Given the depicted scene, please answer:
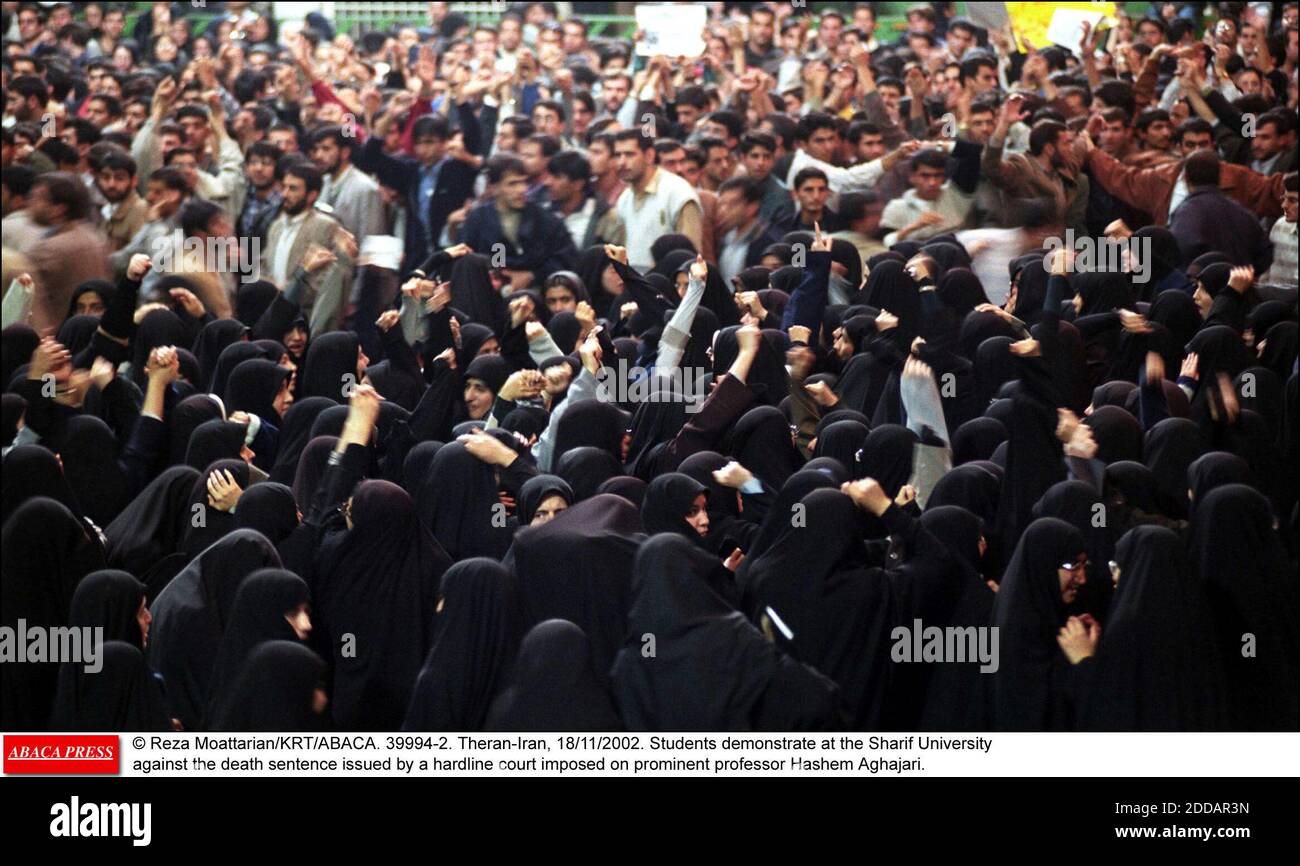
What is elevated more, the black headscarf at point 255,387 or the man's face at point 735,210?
the man's face at point 735,210

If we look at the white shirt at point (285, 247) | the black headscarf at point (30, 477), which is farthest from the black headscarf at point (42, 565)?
the white shirt at point (285, 247)

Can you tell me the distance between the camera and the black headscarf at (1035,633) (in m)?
4.42

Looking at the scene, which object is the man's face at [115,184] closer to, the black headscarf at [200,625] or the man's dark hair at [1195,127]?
the black headscarf at [200,625]

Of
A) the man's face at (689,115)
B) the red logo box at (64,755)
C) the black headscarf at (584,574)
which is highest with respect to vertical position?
the man's face at (689,115)

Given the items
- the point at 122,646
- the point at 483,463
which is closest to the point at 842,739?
the point at 483,463

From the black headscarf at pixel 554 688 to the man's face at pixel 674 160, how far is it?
493 centimetres

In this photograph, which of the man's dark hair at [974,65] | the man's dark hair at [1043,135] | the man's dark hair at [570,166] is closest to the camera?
the man's dark hair at [1043,135]

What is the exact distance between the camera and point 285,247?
7.92m

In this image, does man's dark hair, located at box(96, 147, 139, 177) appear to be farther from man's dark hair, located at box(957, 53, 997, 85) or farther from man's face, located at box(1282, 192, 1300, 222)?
man's face, located at box(1282, 192, 1300, 222)

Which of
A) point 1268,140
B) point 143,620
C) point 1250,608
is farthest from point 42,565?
point 1268,140

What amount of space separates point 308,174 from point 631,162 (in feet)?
4.92

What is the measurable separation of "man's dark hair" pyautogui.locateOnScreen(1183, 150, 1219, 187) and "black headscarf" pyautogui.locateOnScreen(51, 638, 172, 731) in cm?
515

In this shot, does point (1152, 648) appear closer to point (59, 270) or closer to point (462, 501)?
point (462, 501)

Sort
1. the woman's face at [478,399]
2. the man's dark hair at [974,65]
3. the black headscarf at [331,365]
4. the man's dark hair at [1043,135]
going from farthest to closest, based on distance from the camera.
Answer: the man's dark hair at [974,65], the man's dark hair at [1043,135], the black headscarf at [331,365], the woman's face at [478,399]
